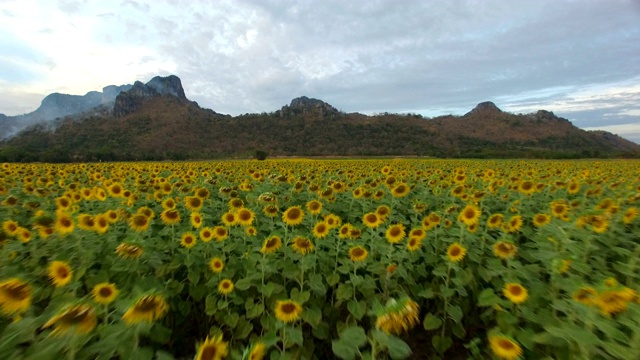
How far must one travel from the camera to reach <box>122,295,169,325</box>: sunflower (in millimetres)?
1440

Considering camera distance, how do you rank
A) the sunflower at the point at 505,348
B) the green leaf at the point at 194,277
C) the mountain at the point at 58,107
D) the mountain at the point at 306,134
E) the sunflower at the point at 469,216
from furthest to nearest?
1. the mountain at the point at 58,107
2. the mountain at the point at 306,134
3. the sunflower at the point at 469,216
4. the green leaf at the point at 194,277
5. the sunflower at the point at 505,348

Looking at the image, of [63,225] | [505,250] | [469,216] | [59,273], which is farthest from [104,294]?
[469,216]

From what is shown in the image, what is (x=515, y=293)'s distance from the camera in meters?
2.30

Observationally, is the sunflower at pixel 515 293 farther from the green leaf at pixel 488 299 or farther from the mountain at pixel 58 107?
the mountain at pixel 58 107

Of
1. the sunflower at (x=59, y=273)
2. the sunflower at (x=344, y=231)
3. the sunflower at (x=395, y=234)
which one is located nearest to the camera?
the sunflower at (x=59, y=273)

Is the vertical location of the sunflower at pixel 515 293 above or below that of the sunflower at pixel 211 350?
below

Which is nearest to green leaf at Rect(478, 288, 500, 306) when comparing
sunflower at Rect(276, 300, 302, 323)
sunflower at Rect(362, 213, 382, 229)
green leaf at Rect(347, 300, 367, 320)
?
green leaf at Rect(347, 300, 367, 320)

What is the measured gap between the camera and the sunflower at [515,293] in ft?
7.36

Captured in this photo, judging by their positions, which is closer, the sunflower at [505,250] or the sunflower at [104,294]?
the sunflower at [104,294]

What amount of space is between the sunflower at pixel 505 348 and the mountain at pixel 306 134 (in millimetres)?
43618

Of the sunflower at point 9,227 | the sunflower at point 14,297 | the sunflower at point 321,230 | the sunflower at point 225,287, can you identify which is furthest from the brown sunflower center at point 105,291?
the sunflower at point 9,227

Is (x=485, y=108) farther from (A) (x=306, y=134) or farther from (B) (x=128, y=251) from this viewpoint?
(B) (x=128, y=251)

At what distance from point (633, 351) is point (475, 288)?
1.80 meters

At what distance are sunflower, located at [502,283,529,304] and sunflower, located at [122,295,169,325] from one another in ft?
6.93
